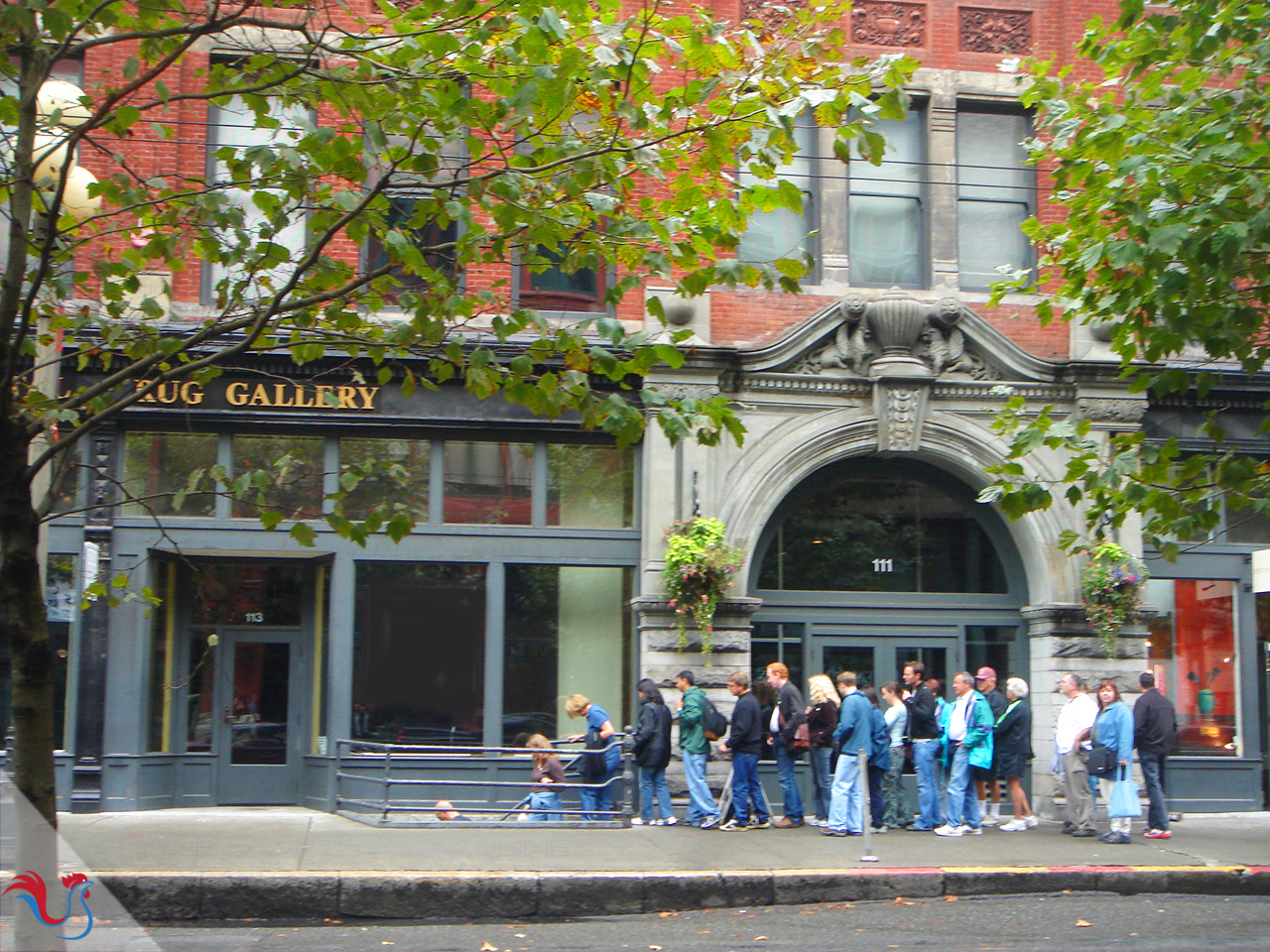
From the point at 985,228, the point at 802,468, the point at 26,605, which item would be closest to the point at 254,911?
the point at 26,605

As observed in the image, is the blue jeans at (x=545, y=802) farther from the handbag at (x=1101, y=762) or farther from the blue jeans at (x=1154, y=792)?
the blue jeans at (x=1154, y=792)


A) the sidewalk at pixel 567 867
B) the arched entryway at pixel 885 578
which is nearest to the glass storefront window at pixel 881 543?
the arched entryway at pixel 885 578

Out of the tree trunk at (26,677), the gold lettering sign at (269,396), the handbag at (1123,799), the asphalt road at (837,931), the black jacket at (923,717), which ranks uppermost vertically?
the gold lettering sign at (269,396)

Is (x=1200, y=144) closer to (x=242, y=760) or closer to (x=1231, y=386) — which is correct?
(x=1231, y=386)

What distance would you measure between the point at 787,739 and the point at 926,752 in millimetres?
1452

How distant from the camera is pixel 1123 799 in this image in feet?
40.5

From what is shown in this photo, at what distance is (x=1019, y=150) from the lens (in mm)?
16141

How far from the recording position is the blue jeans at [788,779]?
43.6ft

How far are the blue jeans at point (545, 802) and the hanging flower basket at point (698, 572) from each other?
226cm

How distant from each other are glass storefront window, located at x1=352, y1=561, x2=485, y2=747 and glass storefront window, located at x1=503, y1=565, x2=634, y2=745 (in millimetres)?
372

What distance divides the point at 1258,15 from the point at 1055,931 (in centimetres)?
638

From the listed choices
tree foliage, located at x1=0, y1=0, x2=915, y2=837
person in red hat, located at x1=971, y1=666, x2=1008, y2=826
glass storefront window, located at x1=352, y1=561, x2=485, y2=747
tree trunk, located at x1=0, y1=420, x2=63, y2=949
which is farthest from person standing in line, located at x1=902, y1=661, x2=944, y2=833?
tree trunk, located at x1=0, y1=420, x2=63, y2=949

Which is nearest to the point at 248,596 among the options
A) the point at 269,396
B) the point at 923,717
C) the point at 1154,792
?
the point at 269,396

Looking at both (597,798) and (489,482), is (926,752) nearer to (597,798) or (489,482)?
(597,798)
